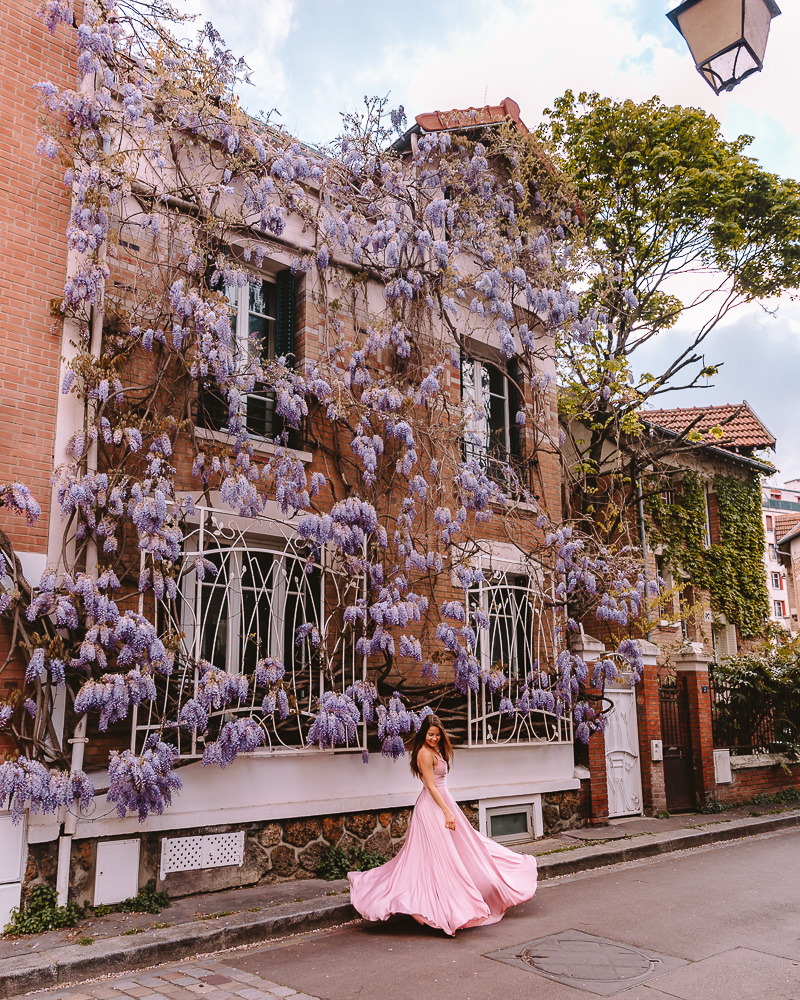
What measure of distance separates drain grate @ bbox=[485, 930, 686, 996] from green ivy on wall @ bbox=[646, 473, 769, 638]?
14.0m

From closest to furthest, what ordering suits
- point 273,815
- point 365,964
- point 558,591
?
point 365,964, point 273,815, point 558,591

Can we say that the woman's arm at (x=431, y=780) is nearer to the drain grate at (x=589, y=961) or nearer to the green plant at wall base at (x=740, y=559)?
the drain grate at (x=589, y=961)

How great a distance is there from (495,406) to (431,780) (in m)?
6.82

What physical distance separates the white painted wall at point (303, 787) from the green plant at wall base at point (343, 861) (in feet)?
1.40

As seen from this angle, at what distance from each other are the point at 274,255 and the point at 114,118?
2192mm

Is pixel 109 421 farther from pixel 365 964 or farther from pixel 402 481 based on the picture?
pixel 365 964

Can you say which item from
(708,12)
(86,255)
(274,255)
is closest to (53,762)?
(86,255)

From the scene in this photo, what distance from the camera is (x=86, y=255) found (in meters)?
8.08

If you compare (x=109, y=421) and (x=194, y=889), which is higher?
(x=109, y=421)

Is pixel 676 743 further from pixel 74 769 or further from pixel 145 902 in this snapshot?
pixel 74 769

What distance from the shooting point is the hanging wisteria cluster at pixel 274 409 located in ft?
24.5

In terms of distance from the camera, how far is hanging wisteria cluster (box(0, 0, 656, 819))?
7.46 metres

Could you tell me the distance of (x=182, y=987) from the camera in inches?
222

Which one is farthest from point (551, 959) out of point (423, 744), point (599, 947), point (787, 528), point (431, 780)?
point (787, 528)
